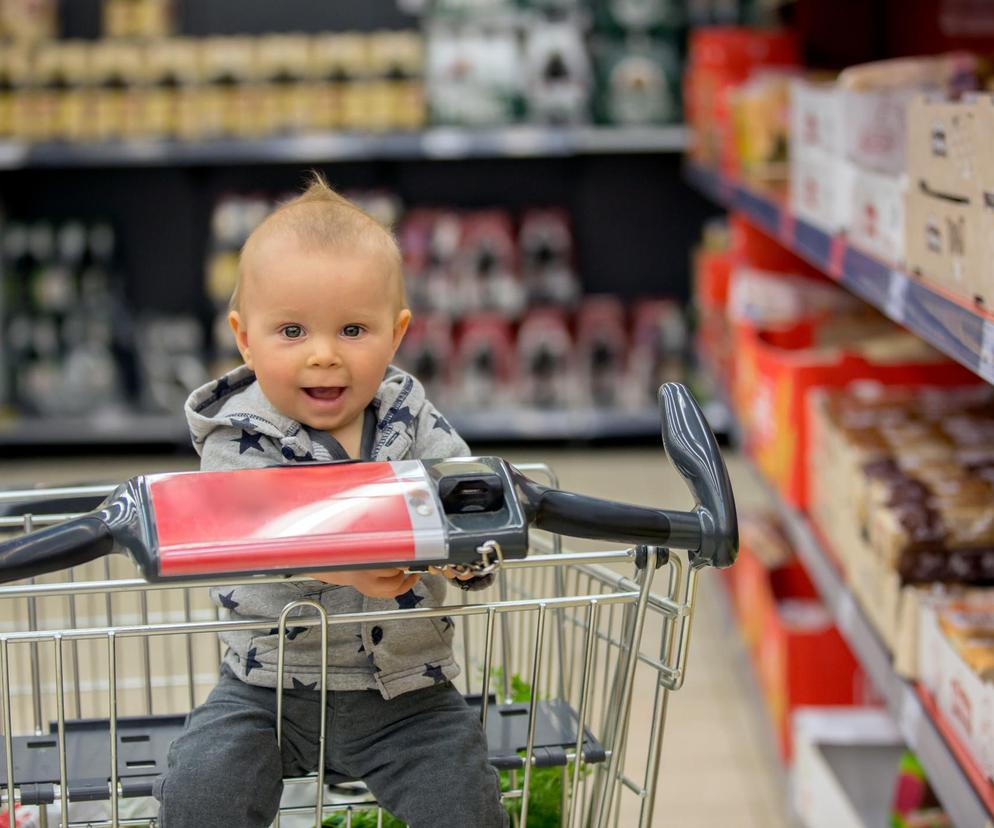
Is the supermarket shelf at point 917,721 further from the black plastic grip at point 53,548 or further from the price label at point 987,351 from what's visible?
the black plastic grip at point 53,548

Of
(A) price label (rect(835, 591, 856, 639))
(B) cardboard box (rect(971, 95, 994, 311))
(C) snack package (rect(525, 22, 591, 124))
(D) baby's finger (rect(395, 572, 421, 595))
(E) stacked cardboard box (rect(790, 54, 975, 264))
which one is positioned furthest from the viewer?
(C) snack package (rect(525, 22, 591, 124))

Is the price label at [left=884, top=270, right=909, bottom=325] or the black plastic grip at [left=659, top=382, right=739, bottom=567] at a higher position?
the price label at [left=884, top=270, right=909, bottom=325]

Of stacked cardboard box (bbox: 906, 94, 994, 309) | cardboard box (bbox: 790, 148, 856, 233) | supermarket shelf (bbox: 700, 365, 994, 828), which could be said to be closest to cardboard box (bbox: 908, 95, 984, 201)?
stacked cardboard box (bbox: 906, 94, 994, 309)

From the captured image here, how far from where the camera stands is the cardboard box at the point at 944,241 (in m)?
1.59

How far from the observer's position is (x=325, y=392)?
1.45 metres

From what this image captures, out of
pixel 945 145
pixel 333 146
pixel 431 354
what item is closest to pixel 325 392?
pixel 945 145

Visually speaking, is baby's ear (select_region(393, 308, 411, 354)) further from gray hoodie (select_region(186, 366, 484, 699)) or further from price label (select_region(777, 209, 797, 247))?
price label (select_region(777, 209, 797, 247))

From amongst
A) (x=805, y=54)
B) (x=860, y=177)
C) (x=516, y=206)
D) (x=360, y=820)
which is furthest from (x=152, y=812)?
(x=516, y=206)

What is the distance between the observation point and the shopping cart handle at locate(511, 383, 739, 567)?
1.15m

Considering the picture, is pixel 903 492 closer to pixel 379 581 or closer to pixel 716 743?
pixel 379 581

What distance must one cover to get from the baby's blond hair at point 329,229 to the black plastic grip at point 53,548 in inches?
15.8

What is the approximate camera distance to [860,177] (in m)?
2.17

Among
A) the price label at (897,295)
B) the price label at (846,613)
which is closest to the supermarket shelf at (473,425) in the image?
the price label at (846,613)

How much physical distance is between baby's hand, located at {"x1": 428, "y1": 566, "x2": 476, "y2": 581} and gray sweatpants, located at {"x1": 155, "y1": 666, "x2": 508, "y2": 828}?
0.54 ft
